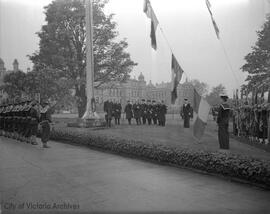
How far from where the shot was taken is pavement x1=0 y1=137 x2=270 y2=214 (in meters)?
4.07

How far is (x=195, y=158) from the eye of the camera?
6.31 metres

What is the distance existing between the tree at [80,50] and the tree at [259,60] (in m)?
2.47

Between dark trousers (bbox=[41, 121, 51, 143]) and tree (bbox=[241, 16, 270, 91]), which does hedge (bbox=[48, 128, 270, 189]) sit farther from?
tree (bbox=[241, 16, 270, 91])

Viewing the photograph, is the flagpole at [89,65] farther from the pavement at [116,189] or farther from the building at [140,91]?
the pavement at [116,189]

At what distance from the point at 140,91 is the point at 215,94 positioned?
161cm

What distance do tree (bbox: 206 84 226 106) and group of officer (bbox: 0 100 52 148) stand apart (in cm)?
497

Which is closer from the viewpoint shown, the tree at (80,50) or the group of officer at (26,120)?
the tree at (80,50)

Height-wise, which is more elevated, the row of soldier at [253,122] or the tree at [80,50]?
the tree at [80,50]

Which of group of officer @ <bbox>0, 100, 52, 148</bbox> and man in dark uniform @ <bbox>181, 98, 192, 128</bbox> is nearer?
man in dark uniform @ <bbox>181, 98, 192, 128</bbox>

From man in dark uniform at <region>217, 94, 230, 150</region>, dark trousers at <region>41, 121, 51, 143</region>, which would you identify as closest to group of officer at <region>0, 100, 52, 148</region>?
dark trousers at <region>41, 121, 51, 143</region>

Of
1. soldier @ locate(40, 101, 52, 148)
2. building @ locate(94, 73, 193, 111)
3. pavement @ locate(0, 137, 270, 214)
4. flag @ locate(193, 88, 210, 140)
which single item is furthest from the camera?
soldier @ locate(40, 101, 52, 148)

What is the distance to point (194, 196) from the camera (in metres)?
4.63

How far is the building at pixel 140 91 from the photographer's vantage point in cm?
627

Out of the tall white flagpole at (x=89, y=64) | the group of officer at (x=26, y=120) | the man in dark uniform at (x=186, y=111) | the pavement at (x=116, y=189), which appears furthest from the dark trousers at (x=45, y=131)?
the man in dark uniform at (x=186, y=111)
